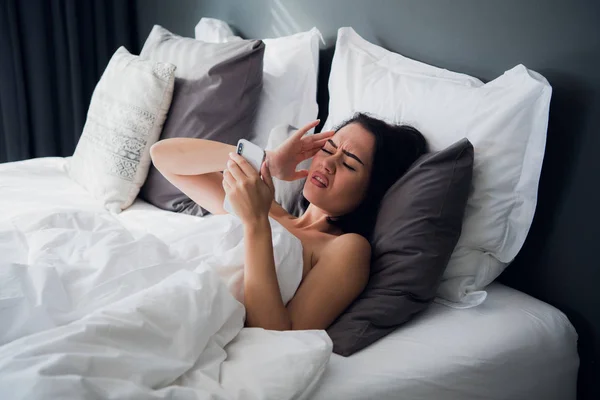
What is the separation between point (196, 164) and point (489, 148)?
69cm

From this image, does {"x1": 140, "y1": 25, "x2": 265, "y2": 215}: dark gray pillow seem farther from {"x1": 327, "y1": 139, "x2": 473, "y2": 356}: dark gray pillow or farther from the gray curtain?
the gray curtain

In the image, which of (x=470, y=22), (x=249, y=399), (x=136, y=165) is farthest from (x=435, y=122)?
(x=136, y=165)

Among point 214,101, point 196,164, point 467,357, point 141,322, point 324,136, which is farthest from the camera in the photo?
point 214,101

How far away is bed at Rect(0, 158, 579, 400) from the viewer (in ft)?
3.23

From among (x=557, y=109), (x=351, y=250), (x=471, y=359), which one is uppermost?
(x=557, y=109)

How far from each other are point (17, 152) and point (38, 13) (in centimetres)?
64

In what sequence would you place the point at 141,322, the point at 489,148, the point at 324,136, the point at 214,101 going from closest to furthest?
the point at 141,322 → the point at 489,148 → the point at 324,136 → the point at 214,101

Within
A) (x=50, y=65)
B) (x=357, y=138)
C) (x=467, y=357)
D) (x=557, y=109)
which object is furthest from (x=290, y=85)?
(x=50, y=65)

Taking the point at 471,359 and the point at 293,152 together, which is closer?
the point at 471,359

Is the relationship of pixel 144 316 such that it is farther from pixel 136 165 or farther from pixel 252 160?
pixel 136 165

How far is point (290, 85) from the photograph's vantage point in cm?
180

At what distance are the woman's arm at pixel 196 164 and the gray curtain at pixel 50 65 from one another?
1.52m

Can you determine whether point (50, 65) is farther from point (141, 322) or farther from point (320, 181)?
point (141, 322)

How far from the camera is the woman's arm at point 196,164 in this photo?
1.45 metres
